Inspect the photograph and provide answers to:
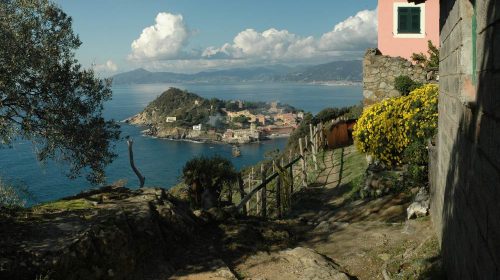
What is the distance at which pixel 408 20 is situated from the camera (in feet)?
73.5

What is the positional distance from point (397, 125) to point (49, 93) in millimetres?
9759

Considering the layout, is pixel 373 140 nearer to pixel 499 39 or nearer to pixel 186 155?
pixel 499 39

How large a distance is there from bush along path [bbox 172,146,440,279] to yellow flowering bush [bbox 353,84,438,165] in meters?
1.88

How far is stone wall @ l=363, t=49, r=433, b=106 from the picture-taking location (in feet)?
68.6

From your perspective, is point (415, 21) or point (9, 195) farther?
point (415, 21)

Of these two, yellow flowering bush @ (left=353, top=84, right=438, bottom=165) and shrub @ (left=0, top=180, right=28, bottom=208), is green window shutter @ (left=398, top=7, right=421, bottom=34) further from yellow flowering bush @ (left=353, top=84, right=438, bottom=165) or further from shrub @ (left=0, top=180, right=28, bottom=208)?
shrub @ (left=0, top=180, right=28, bottom=208)

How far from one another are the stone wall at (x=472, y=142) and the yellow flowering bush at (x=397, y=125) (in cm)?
594

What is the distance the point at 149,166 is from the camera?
247ft

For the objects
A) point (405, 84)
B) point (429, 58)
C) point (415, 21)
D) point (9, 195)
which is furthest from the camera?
point (415, 21)

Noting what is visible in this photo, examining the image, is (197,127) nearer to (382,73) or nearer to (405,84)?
(382,73)

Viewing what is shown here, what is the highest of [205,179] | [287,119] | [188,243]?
[205,179]

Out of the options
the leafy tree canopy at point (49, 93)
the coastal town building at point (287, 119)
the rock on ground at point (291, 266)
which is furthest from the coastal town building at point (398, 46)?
the coastal town building at point (287, 119)

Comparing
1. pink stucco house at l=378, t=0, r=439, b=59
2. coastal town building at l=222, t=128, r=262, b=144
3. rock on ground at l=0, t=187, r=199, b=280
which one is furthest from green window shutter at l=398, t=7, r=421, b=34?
coastal town building at l=222, t=128, r=262, b=144

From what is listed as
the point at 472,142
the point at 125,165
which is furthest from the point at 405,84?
the point at 125,165
